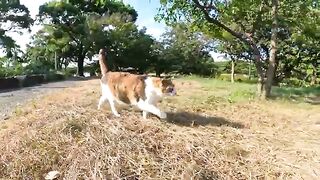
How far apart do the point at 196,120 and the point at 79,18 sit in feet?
68.7

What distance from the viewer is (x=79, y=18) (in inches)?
990

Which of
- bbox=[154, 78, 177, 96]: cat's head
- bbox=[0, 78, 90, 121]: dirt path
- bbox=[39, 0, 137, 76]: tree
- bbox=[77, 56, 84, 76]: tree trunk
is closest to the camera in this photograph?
bbox=[154, 78, 177, 96]: cat's head

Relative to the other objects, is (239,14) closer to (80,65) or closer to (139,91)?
(139,91)

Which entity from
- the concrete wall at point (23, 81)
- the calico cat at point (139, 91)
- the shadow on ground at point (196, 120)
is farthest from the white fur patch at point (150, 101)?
the concrete wall at point (23, 81)

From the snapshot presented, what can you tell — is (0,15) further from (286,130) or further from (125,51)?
(286,130)

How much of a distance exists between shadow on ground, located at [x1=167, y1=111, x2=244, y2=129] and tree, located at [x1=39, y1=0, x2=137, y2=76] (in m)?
18.5

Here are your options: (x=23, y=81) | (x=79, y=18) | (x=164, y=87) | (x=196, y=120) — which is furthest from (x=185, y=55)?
(x=164, y=87)

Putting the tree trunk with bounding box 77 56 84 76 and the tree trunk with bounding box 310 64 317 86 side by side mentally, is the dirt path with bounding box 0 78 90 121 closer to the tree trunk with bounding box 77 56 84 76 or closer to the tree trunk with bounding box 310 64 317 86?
the tree trunk with bounding box 77 56 84 76

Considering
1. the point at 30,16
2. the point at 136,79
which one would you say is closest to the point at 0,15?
the point at 30,16

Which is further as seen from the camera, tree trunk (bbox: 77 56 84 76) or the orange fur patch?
tree trunk (bbox: 77 56 84 76)

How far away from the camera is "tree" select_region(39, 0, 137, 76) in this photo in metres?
24.1

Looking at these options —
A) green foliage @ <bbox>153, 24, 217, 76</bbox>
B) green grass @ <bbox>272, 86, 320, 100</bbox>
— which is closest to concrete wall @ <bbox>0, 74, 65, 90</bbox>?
green foliage @ <bbox>153, 24, 217, 76</bbox>

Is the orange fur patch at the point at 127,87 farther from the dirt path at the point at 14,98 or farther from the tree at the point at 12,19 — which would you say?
the tree at the point at 12,19

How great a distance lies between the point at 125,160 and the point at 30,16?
64.1ft
